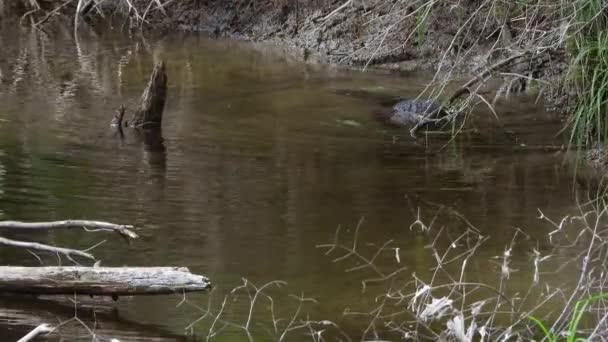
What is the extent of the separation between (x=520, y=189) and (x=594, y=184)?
676 mm

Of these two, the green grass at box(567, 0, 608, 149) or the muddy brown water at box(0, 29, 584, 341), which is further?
the green grass at box(567, 0, 608, 149)

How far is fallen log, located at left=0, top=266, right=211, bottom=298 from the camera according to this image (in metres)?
6.02

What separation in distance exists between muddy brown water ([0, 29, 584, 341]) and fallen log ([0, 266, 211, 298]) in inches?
7.1

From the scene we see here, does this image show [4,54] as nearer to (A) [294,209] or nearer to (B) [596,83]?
(A) [294,209]

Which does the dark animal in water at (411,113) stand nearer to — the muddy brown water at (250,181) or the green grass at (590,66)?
the muddy brown water at (250,181)

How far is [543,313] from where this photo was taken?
6.38m

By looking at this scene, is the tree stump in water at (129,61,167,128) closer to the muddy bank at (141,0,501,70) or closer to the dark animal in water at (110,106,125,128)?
the dark animal in water at (110,106,125,128)

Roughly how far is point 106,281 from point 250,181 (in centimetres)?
363

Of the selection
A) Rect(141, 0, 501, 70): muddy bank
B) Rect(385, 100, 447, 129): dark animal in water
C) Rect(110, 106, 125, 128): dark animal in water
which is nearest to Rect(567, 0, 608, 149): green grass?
Rect(385, 100, 447, 129): dark animal in water

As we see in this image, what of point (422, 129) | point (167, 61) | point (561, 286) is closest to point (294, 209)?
point (561, 286)

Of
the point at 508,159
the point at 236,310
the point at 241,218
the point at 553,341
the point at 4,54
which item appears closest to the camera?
the point at 553,341

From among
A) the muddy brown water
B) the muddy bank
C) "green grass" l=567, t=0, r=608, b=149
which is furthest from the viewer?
the muddy bank

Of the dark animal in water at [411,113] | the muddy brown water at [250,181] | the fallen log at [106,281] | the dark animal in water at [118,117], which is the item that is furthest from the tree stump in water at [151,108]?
the fallen log at [106,281]

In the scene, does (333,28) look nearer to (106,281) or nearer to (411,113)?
(411,113)
